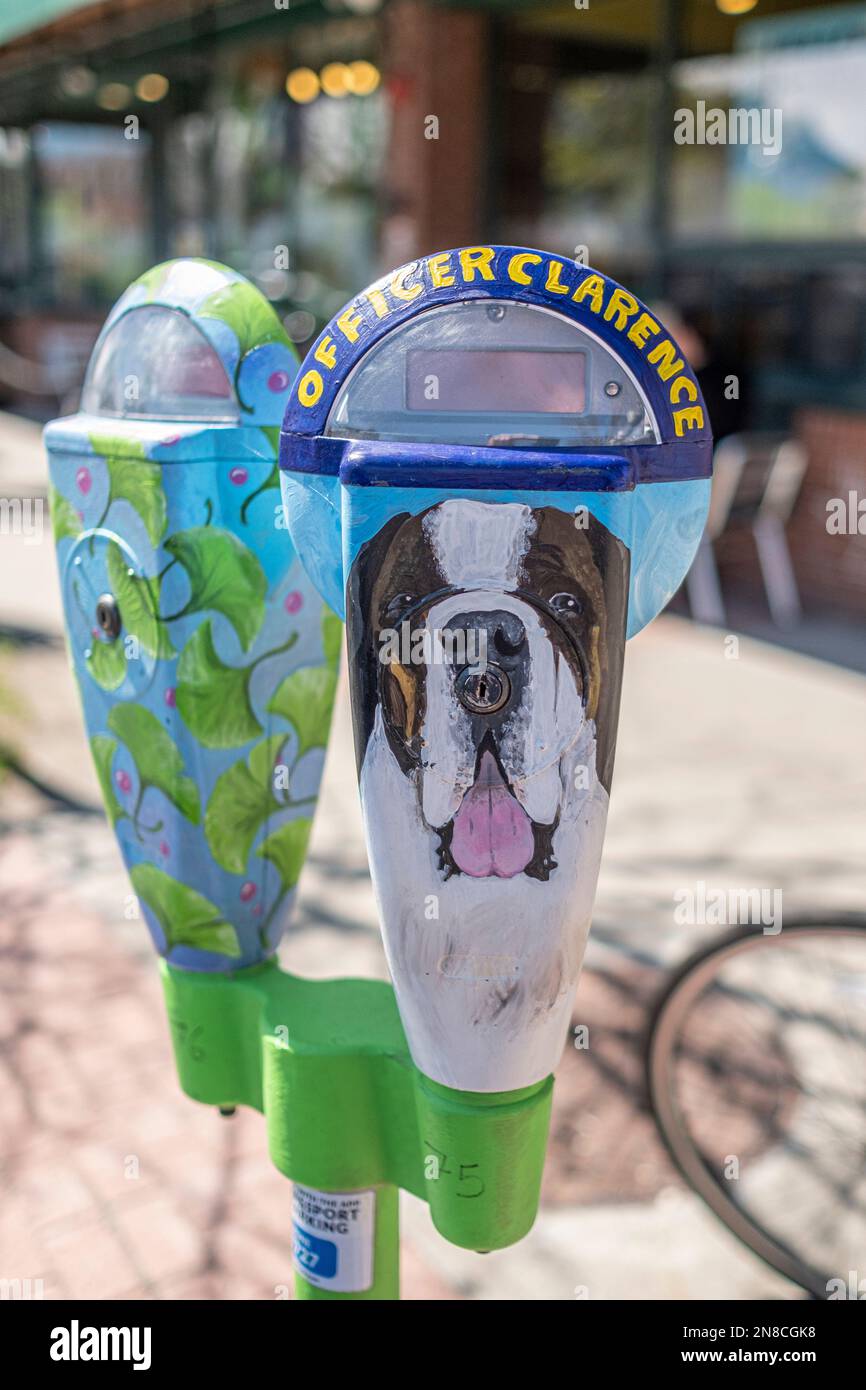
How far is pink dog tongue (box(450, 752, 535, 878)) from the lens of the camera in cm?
124

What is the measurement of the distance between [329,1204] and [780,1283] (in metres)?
0.98

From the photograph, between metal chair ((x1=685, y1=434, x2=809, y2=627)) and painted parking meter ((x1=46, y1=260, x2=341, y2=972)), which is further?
metal chair ((x1=685, y1=434, x2=809, y2=627))

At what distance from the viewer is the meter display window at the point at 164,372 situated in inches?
59.4

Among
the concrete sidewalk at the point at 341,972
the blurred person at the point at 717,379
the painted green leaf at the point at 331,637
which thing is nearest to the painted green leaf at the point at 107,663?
the painted green leaf at the point at 331,637

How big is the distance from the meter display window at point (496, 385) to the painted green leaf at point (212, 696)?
43 centimetres

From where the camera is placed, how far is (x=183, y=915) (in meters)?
1.72

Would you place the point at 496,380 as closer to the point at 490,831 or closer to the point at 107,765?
the point at 490,831

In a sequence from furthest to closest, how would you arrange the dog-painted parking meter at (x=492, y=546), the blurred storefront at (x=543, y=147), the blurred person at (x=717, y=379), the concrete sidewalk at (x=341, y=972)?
the blurred storefront at (x=543, y=147)
the blurred person at (x=717, y=379)
the concrete sidewalk at (x=341, y=972)
the dog-painted parking meter at (x=492, y=546)

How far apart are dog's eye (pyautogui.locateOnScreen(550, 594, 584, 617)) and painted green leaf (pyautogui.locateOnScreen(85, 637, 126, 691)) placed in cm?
62

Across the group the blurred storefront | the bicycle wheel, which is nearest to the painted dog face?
the bicycle wheel

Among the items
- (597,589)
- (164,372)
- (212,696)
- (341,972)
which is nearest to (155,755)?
(212,696)

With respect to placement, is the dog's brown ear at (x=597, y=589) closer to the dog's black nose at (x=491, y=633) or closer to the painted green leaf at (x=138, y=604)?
the dog's black nose at (x=491, y=633)

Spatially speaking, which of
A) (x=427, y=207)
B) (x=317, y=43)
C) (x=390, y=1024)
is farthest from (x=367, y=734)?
(x=317, y=43)

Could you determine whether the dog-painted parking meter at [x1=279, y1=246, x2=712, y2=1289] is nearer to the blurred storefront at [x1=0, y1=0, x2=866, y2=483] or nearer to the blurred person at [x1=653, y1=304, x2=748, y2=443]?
the blurred person at [x1=653, y1=304, x2=748, y2=443]
